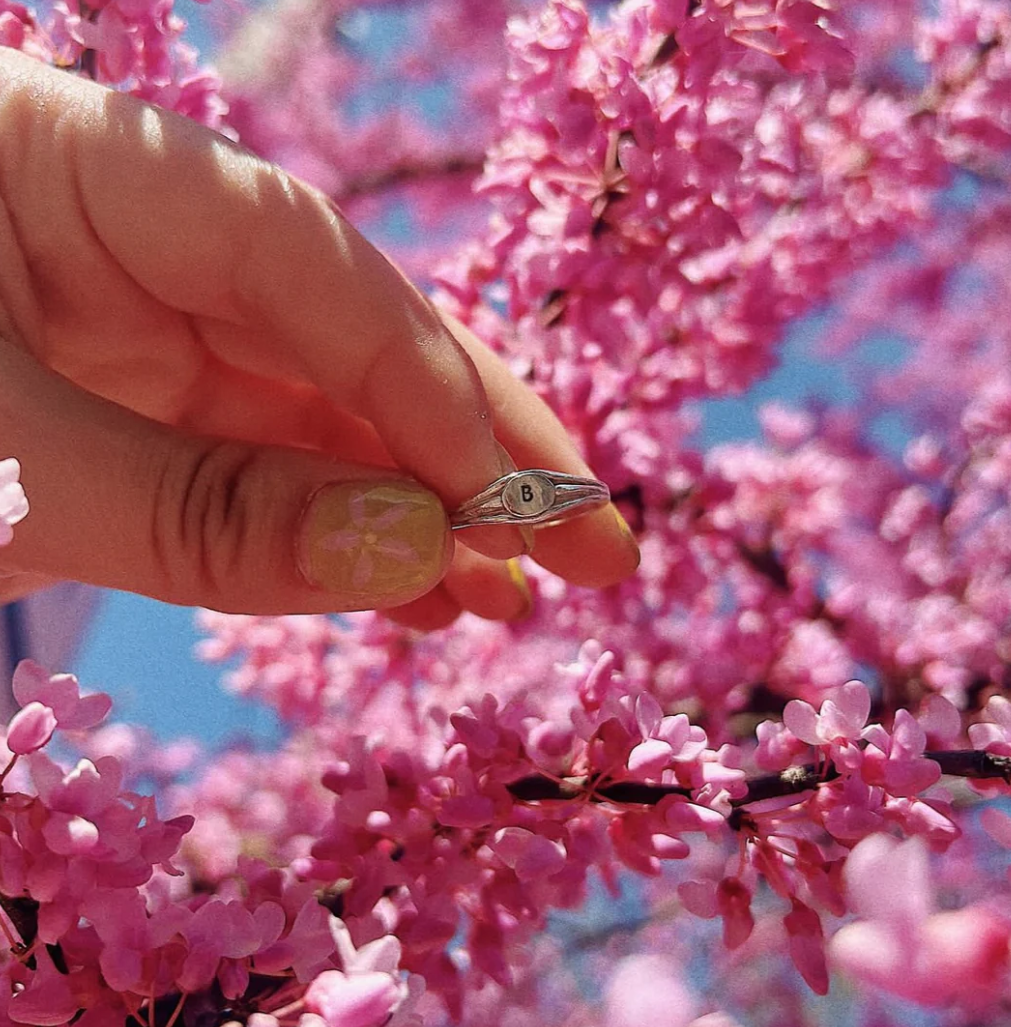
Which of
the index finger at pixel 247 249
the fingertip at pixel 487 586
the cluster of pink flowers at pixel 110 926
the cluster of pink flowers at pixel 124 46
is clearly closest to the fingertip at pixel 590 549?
the fingertip at pixel 487 586

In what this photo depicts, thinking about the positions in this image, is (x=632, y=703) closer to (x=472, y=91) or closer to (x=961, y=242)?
(x=961, y=242)

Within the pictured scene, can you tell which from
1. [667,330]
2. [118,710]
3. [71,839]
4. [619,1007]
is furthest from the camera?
[118,710]

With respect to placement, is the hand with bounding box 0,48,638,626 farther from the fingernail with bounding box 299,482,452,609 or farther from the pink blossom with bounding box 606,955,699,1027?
the pink blossom with bounding box 606,955,699,1027

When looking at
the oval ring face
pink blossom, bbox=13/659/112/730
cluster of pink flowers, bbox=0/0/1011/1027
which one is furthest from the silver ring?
pink blossom, bbox=13/659/112/730

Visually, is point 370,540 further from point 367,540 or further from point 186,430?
point 186,430

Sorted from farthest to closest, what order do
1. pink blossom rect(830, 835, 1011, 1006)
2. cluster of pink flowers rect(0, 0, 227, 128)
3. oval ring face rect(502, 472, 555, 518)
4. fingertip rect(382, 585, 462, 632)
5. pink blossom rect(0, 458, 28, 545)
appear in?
fingertip rect(382, 585, 462, 632) < cluster of pink flowers rect(0, 0, 227, 128) < oval ring face rect(502, 472, 555, 518) < pink blossom rect(0, 458, 28, 545) < pink blossom rect(830, 835, 1011, 1006)

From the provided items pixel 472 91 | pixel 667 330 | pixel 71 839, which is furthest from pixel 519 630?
pixel 472 91

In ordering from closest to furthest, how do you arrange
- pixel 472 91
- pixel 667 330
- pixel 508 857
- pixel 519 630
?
pixel 508 857
pixel 667 330
pixel 519 630
pixel 472 91
